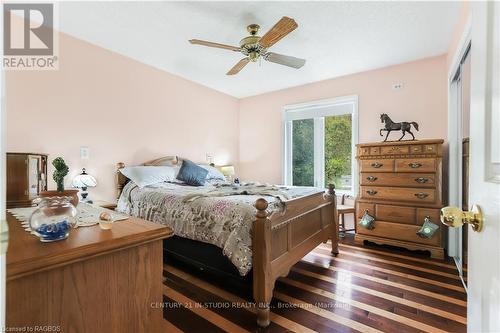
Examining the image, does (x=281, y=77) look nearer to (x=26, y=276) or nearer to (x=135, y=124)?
(x=135, y=124)

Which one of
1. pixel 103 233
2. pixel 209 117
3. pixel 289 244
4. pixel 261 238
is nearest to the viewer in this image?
pixel 103 233

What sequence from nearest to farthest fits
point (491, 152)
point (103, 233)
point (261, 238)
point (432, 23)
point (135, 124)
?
point (491, 152), point (103, 233), point (261, 238), point (432, 23), point (135, 124)

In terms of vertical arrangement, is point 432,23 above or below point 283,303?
above

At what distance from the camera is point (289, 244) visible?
2.04 m

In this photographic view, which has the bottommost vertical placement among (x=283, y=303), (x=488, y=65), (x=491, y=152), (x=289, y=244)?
(x=283, y=303)

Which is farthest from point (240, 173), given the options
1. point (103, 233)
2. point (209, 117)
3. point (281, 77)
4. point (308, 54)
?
point (103, 233)

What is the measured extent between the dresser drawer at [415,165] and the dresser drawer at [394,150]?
0.10m

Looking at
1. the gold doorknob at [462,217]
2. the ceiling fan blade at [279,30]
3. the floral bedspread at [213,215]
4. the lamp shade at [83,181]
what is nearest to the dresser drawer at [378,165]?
the floral bedspread at [213,215]

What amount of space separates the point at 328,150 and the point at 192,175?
2.32 meters

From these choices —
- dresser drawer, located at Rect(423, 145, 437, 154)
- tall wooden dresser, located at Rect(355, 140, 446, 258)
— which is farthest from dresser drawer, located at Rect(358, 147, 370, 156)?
dresser drawer, located at Rect(423, 145, 437, 154)

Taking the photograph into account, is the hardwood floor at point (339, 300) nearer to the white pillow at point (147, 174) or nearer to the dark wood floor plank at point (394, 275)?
the dark wood floor plank at point (394, 275)

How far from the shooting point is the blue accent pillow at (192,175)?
3.43 m

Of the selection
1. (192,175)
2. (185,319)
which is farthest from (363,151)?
(185,319)

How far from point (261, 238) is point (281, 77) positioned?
3020 millimetres
